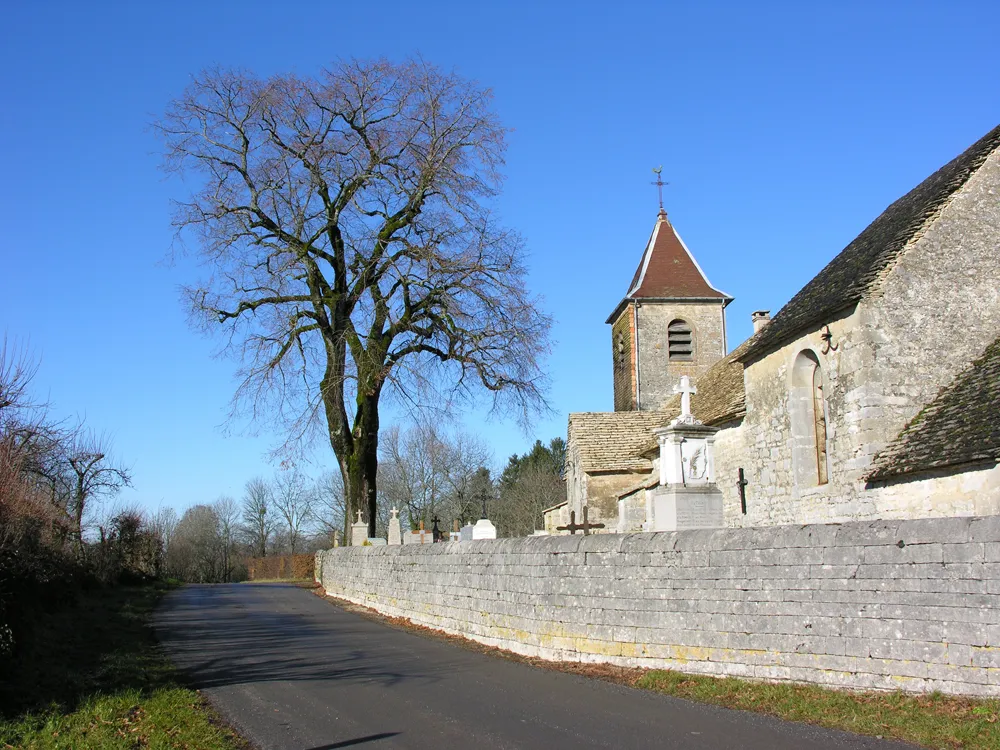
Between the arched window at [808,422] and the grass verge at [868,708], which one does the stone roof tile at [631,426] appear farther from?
the grass verge at [868,708]

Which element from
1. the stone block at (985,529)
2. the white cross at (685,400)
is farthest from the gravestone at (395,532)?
the stone block at (985,529)

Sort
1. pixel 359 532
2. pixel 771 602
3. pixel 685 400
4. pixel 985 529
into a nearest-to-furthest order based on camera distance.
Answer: pixel 985 529 → pixel 771 602 → pixel 685 400 → pixel 359 532

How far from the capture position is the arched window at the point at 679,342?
3547 centimetres

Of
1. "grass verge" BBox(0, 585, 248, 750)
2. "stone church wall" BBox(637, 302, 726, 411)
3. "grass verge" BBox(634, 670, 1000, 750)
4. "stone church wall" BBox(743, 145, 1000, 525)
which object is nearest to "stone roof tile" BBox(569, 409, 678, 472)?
"stone church wall" BBox(637, 302, 726, 411)

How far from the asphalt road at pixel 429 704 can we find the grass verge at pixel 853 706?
8.7 inches

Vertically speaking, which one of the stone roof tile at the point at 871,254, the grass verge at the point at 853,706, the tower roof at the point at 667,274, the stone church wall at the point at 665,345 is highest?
the tower roof at the point at 667,274

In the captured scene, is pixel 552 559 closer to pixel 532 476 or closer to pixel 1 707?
pixel 1 707

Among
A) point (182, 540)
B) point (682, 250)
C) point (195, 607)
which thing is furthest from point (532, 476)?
point (195, 607)

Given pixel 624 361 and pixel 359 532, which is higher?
pixel 624 361

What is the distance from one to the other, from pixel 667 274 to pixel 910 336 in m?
23.3

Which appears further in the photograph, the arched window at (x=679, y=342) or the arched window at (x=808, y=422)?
the arched window at (x=679, y=342)

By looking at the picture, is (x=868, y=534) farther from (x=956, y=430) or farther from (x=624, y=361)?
(x=624, y=361)

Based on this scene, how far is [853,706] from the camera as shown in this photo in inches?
295

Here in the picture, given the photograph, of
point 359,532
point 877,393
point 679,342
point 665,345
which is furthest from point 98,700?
point 679,342
